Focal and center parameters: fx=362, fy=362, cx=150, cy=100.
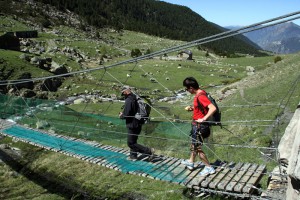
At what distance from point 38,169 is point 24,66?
2027 cm

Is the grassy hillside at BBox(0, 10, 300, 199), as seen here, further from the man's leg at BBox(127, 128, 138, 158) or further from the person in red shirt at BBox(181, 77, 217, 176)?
the person in red shirt at BBox(181, 77, 217, 176)

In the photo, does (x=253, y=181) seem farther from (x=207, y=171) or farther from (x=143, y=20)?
(x=143, y=20)

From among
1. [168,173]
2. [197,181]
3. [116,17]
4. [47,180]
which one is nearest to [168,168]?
[168,173]

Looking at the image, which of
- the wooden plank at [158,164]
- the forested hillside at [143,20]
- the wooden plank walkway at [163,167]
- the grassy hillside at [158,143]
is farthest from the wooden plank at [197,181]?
the forested hillside at [143,20]

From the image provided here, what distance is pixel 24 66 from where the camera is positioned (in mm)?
33812

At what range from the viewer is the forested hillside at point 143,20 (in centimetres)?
12562

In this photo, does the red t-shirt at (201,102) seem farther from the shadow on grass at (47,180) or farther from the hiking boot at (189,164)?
the shadow on grass at (47,180)

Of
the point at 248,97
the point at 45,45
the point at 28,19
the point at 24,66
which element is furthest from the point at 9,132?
the point at 28,19

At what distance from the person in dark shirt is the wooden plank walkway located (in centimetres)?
23

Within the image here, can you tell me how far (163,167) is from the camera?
924cm

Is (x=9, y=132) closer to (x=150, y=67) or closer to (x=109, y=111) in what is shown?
(x=109, y=111)

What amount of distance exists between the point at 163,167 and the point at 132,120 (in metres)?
1.50

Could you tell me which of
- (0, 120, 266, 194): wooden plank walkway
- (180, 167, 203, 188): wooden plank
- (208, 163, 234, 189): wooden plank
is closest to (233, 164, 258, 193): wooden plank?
(0, 120, 266, 194): wooden plank walkway

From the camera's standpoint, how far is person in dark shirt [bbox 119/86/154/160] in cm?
952
